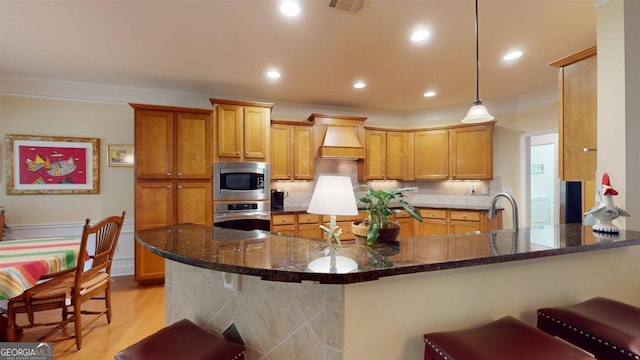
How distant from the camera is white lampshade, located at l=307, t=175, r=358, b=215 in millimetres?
1309

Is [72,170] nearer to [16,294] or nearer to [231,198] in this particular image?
[231,198]

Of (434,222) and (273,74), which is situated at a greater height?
(273,74)

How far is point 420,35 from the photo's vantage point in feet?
8.52

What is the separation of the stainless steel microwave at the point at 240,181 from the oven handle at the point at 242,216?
0.21 meters

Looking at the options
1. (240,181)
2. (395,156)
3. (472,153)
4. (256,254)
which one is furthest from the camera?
(395,156)

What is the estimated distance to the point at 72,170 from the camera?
12.9 feet

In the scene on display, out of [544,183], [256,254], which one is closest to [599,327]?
[256,254]

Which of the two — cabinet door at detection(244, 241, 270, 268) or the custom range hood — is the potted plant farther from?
the custom range hood

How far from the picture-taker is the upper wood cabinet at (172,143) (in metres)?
3.64

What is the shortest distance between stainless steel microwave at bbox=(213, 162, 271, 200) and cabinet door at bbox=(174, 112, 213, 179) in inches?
6.3

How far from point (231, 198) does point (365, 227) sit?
2.64 m

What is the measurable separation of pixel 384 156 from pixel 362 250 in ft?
12.9

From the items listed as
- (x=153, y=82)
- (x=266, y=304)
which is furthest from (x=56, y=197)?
(x=266, y=304)

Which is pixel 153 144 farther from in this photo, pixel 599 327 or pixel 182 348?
pixel 599 327
